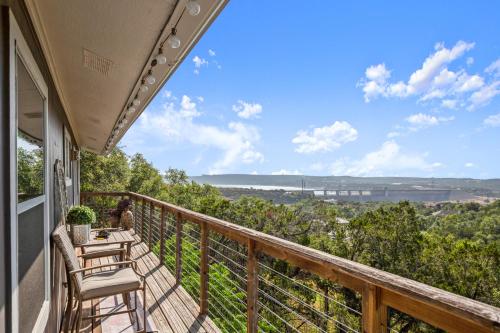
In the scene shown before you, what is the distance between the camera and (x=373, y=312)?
1.31 metres

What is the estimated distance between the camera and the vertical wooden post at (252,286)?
2.29 meters

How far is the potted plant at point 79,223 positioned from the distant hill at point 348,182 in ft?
131

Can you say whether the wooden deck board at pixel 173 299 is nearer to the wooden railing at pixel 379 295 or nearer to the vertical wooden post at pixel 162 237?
the vertical wooden post at pixel 162 237

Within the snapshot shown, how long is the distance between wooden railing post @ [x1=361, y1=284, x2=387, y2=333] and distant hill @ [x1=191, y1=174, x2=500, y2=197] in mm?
42828

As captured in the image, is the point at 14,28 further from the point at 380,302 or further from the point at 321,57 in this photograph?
the point at 321,57

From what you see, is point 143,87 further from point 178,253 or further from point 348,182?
point 348,182

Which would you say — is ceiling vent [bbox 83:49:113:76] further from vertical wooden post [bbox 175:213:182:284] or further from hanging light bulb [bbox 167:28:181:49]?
vertical wooden post [bbox 175:213:182:284]

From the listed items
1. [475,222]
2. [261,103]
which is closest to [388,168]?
[261,103]

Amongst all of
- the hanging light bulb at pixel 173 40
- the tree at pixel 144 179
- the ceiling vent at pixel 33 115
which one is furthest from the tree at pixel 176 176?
the hanging light bulb at pixel 173 40

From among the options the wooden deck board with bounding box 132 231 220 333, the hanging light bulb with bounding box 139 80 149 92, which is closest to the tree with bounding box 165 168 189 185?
A: the wooden deck board with bounding box 132 231 220 333

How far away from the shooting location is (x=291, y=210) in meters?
18.0

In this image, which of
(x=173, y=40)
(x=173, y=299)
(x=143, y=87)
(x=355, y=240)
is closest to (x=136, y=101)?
(x=143, y=87)

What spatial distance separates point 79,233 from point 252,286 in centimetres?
243

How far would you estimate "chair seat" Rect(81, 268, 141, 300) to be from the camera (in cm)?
244
